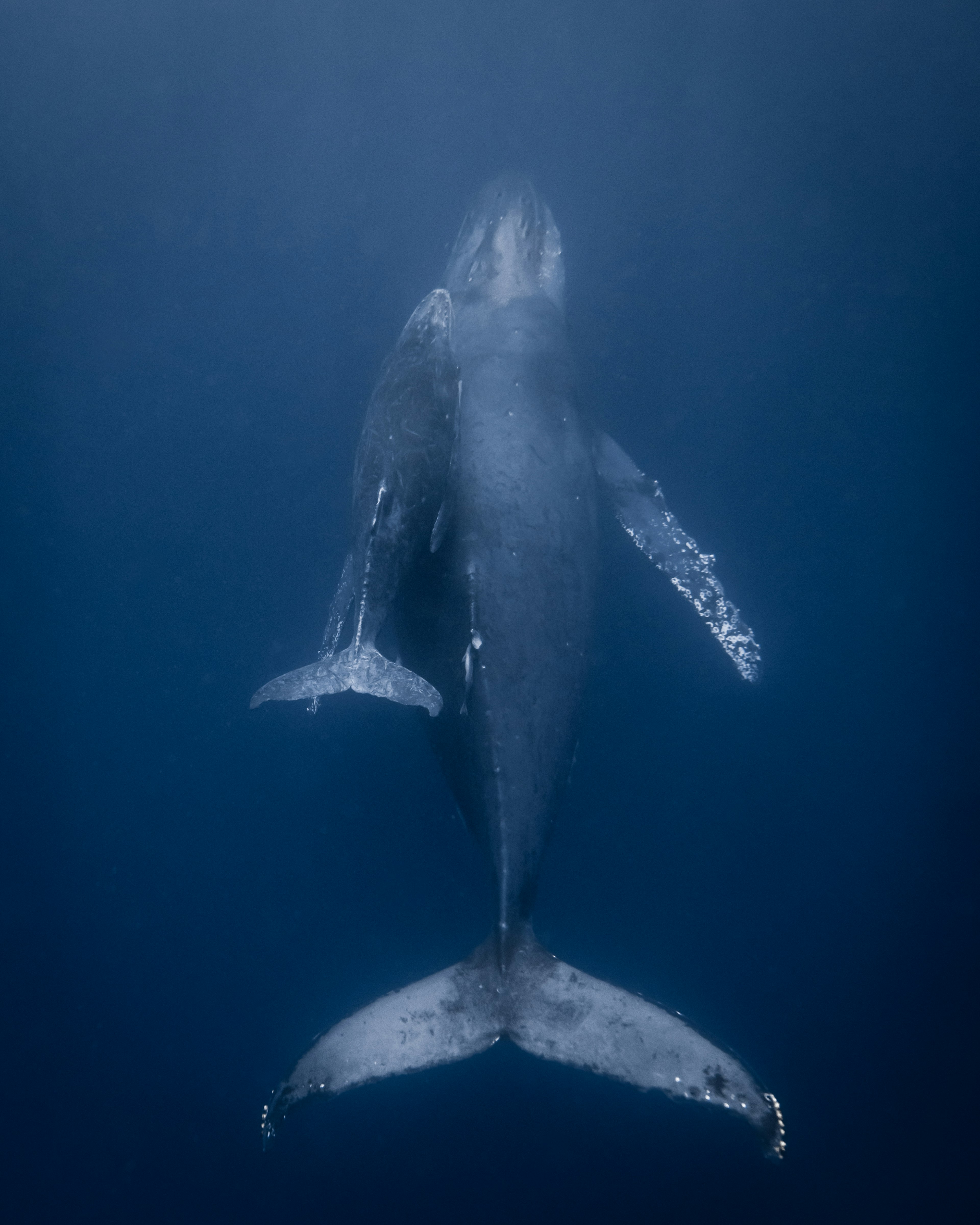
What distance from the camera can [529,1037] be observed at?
6.03 metres

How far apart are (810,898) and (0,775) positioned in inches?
520

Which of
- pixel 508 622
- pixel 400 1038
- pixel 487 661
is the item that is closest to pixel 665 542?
pixel 508 622

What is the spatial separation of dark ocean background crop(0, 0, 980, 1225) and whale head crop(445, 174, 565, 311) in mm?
1601

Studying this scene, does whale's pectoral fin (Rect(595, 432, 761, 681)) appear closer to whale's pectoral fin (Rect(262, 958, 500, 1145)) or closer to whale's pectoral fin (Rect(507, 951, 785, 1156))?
whale's pectoral fin (Rect(507, 951, 785, 1156))

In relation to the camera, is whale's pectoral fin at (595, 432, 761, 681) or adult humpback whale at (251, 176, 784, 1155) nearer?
adult humpback whale at (251, 176, 784, 1155)

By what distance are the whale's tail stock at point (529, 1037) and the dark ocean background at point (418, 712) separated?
3761 millimetres

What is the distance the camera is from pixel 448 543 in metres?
6.78

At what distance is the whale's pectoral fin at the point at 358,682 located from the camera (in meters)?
5.95

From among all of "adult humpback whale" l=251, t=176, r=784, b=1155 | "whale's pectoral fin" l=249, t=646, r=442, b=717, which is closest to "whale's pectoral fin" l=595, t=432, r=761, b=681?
"adult humpback whale" l=251, t=176, r=784, b=1155

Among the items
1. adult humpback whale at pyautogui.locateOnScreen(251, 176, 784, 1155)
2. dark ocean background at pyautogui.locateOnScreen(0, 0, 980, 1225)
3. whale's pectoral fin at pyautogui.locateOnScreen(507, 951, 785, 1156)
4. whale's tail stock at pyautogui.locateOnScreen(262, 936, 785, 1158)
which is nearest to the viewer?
whale's pectoral fin at pyautogui.locateOnScreen(507, 951, 785, 1156)

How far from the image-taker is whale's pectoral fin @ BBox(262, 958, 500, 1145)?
546cm

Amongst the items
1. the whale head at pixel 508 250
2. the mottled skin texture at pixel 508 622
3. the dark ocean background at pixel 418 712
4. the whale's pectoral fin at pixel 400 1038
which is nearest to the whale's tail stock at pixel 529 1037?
the whale's pectoral fin at pixel 400 1038

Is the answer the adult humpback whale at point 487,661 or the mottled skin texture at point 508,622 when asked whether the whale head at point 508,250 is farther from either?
the mottled skin texture at point 508,622

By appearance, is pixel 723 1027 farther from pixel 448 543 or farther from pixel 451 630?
pixel 448 543
